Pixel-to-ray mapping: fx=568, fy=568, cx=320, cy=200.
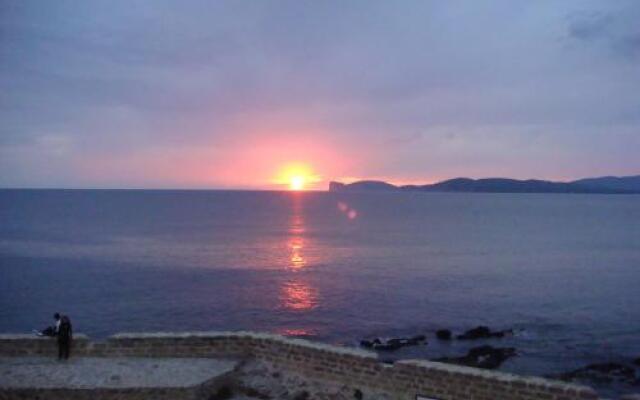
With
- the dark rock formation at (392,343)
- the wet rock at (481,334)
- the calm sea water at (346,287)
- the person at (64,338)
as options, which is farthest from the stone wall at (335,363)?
the wet rock at (481,334)

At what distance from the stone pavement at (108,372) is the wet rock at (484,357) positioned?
17.2 metres

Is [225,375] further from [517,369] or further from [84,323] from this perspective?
[84,323]

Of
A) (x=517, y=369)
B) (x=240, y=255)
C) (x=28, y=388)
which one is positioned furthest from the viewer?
(x=240, y=255)

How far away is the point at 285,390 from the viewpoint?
1369 cm

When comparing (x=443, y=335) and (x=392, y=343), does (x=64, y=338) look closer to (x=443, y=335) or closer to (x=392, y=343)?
(x=392, y=343)

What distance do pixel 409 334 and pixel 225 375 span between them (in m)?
24.2

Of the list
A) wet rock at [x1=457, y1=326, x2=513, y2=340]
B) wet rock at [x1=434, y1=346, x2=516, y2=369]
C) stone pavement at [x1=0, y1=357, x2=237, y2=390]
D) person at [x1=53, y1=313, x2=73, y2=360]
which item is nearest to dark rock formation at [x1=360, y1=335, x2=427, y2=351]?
wet rock at [x1=457, y1=326, x2=513, y2=340]

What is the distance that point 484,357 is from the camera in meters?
30.0

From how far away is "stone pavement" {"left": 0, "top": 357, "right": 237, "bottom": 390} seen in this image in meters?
13.2

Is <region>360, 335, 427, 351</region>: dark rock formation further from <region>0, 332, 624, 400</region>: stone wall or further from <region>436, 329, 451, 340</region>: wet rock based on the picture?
<region>0, 332, 624, 400</region>: stone wall

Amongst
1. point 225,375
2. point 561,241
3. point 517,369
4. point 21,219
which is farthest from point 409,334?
point 21,219

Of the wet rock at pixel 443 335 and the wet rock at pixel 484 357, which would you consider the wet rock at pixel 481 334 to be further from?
the wet rock at pixel 484 357

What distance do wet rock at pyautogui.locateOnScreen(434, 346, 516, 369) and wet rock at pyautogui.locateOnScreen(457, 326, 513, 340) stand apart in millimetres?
2884

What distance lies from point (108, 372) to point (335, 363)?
221 inches
